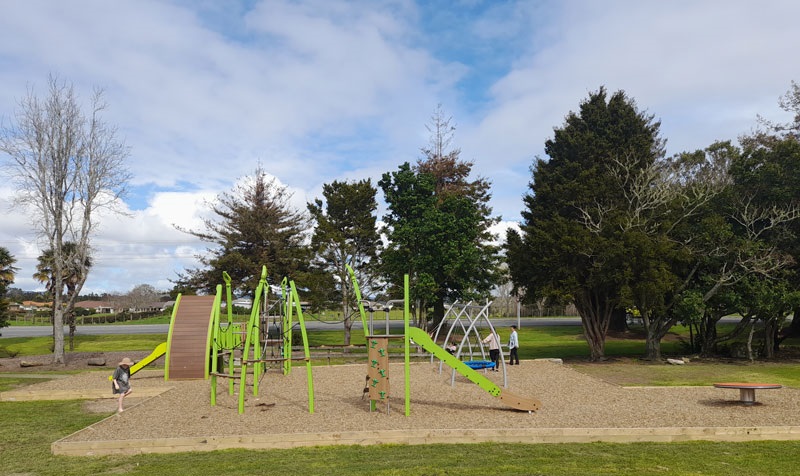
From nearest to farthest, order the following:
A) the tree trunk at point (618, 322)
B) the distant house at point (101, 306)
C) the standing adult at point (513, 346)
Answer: the standing adult at point (513, 346) < the tree trunk at point (618, 322) < the distant house at point (101, 306)

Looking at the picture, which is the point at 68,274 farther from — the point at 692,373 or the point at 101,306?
the point at 101,306

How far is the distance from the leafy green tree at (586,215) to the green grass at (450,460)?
13.3 m

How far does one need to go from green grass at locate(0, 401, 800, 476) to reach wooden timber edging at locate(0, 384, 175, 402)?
5.82 metres

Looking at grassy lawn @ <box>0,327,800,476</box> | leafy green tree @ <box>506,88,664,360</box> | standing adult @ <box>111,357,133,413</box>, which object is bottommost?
grassy lawn @ <box>0,327,800,476</box>

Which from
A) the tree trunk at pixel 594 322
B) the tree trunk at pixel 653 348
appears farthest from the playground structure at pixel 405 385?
the tree trunk at pixel 653 348

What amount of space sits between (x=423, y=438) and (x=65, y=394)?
11.5 m

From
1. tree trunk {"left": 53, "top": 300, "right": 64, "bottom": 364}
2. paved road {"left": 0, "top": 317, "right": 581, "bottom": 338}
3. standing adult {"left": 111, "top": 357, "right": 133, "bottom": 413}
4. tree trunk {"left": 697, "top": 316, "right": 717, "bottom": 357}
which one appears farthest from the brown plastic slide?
paved road {"left": 0, "top": 317, "right": 581, "bottom": 338}

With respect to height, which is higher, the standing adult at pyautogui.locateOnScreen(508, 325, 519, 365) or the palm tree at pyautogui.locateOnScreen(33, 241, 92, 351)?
the palm tree at pyautogui.locateOnScreen(33, 241, 92, 351)

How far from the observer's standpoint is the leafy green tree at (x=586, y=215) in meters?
23.1

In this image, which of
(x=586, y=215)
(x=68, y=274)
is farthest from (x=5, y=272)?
(x=586, y=215)

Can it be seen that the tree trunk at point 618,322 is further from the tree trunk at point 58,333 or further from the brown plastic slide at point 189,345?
the tree trunk at point 58,333

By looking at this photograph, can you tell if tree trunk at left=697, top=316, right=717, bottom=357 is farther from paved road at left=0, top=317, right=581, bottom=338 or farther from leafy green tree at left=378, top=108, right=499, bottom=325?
paved road at left=0, top=317, right=581, bottom=338

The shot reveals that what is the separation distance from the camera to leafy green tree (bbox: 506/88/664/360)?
23125mm

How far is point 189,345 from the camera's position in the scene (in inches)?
724
